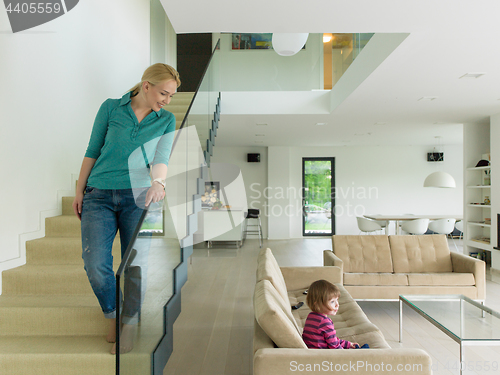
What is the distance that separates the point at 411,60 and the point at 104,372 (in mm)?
3944

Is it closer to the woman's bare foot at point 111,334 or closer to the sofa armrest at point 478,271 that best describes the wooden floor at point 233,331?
the sofa armrest at point 478,271

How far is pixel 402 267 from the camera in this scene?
14.9 feet

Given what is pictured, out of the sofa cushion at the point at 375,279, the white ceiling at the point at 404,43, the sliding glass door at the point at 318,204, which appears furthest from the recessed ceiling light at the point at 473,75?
the sliding glass door at the point at 318,204

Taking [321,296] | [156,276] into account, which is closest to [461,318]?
[321,296]

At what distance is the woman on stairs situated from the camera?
70.6 inches

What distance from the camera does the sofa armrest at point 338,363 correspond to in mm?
1830

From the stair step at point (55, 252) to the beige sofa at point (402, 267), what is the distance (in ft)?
8.68

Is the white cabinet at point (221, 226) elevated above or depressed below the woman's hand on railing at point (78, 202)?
below

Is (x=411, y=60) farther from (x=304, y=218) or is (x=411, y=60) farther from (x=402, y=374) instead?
(x=304, y=218)

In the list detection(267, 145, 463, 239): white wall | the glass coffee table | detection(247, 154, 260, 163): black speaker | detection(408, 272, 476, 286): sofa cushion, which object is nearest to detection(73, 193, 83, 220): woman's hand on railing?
the glass coffee table

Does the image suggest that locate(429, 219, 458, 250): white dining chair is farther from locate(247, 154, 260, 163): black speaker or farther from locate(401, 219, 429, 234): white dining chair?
locate(247, 154, 260, 163): black speaker

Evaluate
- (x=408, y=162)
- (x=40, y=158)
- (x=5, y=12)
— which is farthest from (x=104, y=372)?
(x=408, y=162)

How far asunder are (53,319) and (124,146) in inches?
49.4

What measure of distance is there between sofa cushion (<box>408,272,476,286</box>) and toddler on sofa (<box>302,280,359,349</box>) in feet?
→ 7.53
